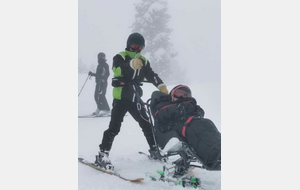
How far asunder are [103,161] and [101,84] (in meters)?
1.87

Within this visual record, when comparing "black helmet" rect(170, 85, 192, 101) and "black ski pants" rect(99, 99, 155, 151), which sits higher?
"black helmet" rect(170, 85, 192, 101)

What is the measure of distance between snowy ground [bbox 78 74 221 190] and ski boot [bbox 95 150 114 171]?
0.10 metres

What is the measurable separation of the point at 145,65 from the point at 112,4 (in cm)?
99

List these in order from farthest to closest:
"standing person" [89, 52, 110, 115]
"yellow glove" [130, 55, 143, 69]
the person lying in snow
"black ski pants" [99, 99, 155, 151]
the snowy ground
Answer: "standing person" [89, 52, 110, 115] → "black ski pants" [99, 99, 155, 151] → "yellow glove" [130, 55, 143, 69] → the snowy ground → the person lying in snow

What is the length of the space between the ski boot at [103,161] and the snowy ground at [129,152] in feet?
0.33

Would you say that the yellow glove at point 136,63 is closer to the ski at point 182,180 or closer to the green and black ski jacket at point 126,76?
the green and black ski jacket at point 126,76

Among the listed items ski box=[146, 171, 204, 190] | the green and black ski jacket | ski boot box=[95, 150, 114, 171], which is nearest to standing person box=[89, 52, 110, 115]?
the green and black ski jacket

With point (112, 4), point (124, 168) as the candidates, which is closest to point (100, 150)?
point (124, 168)

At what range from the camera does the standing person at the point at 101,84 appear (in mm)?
3669

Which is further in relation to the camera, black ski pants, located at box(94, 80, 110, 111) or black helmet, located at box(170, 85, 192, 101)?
black ski pants, located at box(94, 80, 110, 111)

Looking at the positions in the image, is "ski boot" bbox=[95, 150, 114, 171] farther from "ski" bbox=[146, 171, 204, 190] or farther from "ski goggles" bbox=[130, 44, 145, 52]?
"ski goggles" bbox=[130, 44, 145, 52]

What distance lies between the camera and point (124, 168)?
8.41 feet

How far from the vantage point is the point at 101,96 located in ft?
15.3

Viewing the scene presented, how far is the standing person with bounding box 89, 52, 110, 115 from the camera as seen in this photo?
144 inches
